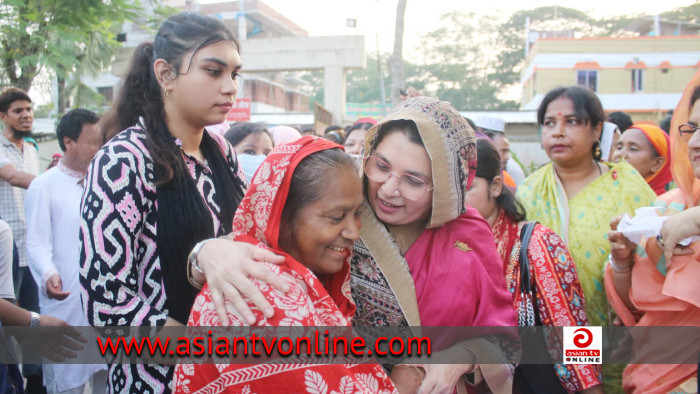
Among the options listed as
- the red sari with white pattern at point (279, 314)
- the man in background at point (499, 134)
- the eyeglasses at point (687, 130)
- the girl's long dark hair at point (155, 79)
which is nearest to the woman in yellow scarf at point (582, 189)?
the eyeglasses at point (687, 130)

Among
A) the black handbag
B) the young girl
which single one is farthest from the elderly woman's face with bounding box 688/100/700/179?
the young girl

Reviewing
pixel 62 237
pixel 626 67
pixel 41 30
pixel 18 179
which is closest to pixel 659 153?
pixel 62 237

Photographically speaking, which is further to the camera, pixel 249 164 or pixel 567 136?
pixel 249 164

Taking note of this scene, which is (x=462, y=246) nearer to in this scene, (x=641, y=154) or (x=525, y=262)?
(x=525, y=262)

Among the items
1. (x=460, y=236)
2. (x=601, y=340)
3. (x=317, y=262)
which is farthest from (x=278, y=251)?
(x=601, y=340)

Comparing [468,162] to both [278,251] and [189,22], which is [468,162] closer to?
[278,251]

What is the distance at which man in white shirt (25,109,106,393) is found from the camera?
3.26m

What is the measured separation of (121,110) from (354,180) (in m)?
1.00

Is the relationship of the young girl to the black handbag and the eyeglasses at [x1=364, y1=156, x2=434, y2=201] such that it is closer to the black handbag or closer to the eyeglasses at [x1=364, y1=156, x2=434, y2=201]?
the eyeglasses at [x1=364, y1=156, x2=434, y2=201]

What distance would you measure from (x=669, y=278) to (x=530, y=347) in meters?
A: 0.63

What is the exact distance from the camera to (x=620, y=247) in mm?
2285

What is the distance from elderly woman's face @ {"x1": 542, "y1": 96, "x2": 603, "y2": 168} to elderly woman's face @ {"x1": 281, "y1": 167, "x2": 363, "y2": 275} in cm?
177

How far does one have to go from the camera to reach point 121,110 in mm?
1999

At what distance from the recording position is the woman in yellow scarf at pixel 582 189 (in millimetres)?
2721
